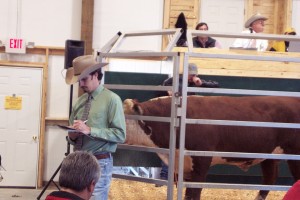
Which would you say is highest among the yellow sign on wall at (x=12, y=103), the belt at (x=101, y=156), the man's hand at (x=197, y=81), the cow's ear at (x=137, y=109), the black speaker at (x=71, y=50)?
the black speaker at (x=71, y=50)

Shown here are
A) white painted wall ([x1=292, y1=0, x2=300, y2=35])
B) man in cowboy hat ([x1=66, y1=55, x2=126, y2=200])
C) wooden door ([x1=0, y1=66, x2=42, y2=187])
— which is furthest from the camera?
white painted wall ([x1=292, y1=0, x2=300, y2=35])

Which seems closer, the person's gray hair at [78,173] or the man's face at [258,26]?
the person's gray hair at [78,173]

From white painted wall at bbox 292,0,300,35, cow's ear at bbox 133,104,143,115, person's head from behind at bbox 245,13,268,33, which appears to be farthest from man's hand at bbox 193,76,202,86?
white painted wall at bbox 292,0,300,35

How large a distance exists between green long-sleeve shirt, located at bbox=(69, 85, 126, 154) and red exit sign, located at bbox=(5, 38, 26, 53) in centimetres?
686

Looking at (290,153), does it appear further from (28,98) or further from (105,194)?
(28,98)

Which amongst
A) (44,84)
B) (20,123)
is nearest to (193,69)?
(44,84)

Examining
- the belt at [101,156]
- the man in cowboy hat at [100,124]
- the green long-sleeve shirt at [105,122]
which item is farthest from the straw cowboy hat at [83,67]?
the belt at [101,156]

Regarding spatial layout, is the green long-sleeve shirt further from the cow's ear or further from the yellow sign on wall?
the yellow sign on wall

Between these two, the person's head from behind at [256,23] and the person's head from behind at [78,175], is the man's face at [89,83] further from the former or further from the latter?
the person's head from behind at [256,23]

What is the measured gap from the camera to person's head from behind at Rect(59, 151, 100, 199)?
2723mm

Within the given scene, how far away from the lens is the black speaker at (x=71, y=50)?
858cm

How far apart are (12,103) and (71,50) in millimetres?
3044

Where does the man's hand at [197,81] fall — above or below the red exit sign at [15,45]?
below

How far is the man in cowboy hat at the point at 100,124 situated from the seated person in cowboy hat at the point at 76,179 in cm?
142
